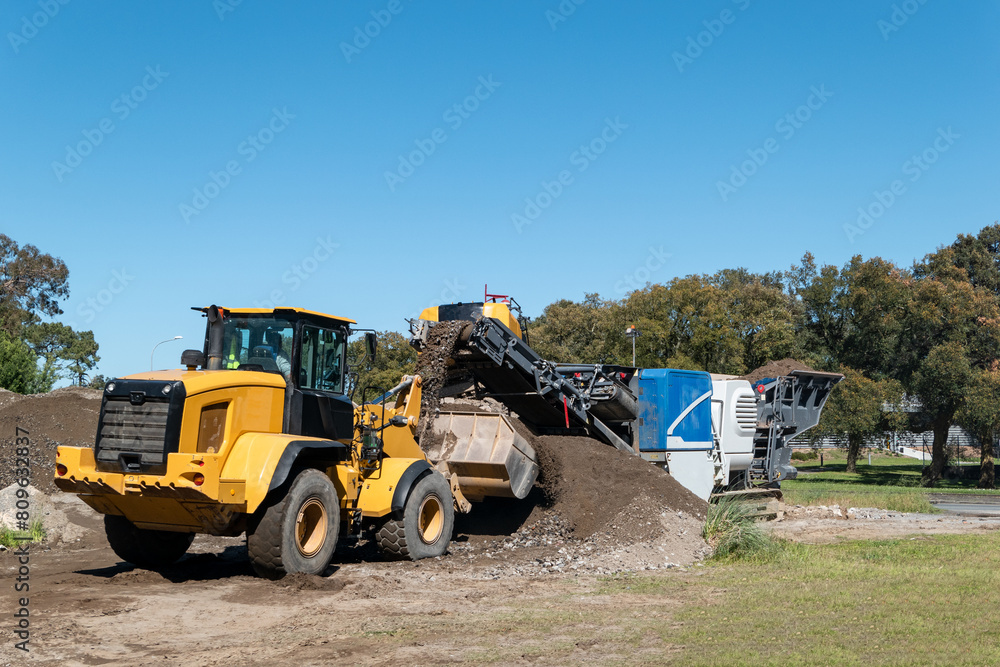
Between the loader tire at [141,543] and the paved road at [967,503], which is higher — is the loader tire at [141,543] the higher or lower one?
the lower one

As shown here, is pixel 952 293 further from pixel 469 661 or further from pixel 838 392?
pixel 469 661

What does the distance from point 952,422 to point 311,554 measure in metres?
37.8

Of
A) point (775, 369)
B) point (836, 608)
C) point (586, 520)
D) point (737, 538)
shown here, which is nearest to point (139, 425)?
point (586, 520)

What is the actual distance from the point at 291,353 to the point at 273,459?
1.63 m

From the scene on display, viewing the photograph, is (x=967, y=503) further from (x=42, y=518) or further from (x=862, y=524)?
(x=42, y=518)

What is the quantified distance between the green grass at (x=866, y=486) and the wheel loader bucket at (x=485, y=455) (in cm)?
1222

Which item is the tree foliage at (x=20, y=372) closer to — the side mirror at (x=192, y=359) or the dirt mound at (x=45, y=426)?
the dirt mound at (x=45, y=426)

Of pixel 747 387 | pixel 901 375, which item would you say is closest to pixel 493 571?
pixel 747 387

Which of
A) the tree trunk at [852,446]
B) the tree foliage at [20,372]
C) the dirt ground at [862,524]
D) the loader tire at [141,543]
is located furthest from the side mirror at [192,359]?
the tree trunk at [852,446]

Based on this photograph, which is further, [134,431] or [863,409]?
[863,409]

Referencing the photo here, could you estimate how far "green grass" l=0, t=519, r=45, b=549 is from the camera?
13.4 m

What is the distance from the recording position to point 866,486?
34.9 meters

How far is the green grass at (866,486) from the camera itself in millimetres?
23922

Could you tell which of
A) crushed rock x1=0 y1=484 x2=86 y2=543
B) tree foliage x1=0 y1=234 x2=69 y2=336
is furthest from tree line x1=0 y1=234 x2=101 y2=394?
crushed rock x1=0 y1=484 x2=86 y2=543
